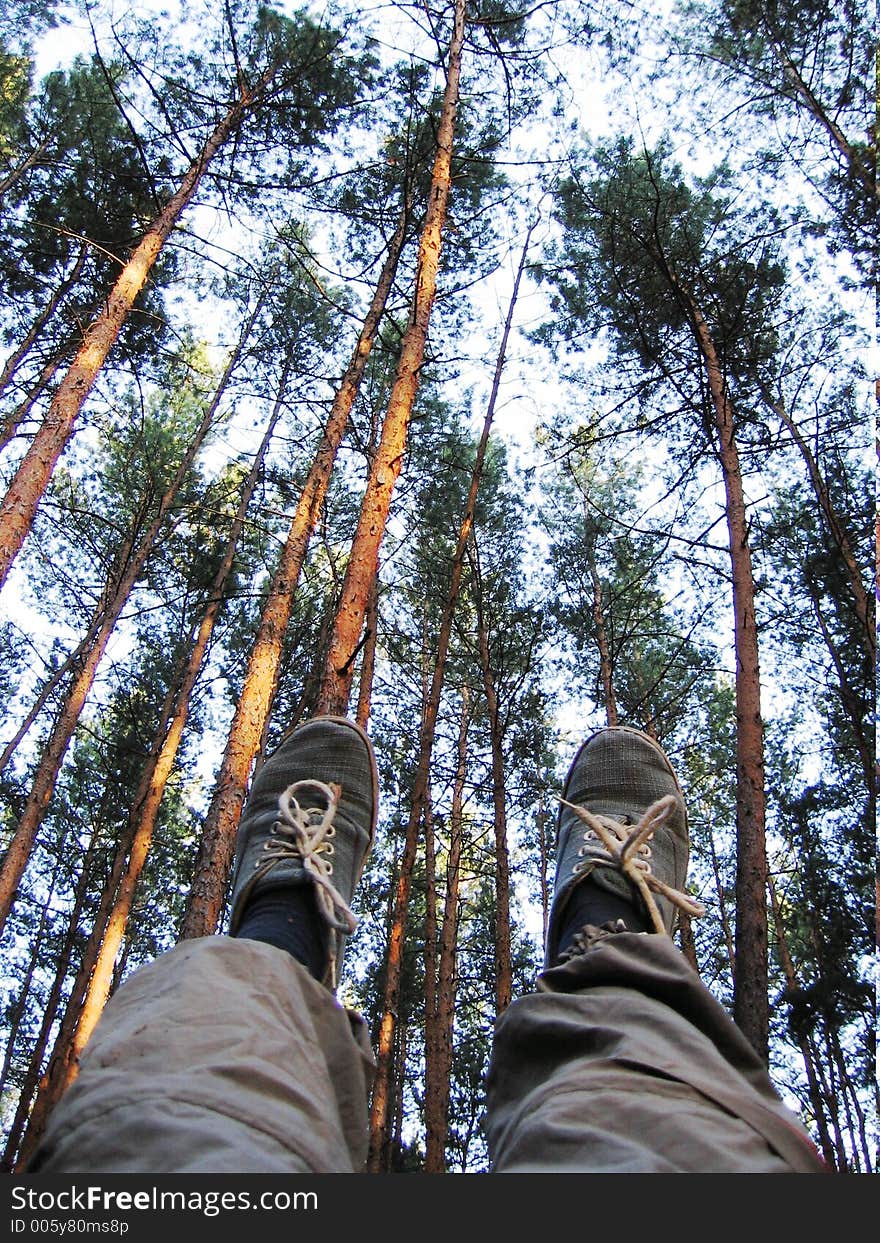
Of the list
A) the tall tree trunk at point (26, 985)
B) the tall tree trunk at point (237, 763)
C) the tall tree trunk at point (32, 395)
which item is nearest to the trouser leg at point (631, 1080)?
the tall tree trunk at point (237, 763)

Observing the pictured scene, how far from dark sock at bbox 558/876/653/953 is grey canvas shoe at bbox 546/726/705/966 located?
0.02 meters

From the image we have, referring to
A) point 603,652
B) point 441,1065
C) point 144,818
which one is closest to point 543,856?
point 603,652

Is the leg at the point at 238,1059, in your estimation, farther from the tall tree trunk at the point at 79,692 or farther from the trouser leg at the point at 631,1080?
the tall tree trunk at the point at 79,692

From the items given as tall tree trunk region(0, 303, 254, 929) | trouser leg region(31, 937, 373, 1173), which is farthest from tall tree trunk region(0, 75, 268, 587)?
trouser leg region(31, 937, 373, 1173)

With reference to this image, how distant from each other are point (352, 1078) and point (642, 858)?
3.57ft

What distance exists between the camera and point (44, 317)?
9922 mm

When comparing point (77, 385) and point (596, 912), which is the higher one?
point (77, 385)

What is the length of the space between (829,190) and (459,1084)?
47.1 feet

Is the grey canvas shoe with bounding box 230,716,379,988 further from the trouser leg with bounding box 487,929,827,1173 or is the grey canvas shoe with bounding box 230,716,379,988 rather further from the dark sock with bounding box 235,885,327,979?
the trouser leg with bounding box 487,929,827,1173

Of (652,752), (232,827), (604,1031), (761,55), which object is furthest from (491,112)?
(604,1031)

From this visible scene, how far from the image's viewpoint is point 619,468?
9.84 meters

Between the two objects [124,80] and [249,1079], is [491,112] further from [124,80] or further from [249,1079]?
[249,1079]

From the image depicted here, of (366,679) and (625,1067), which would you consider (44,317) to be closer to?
(366,679)

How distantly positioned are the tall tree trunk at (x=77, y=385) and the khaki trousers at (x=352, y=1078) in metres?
4.36
